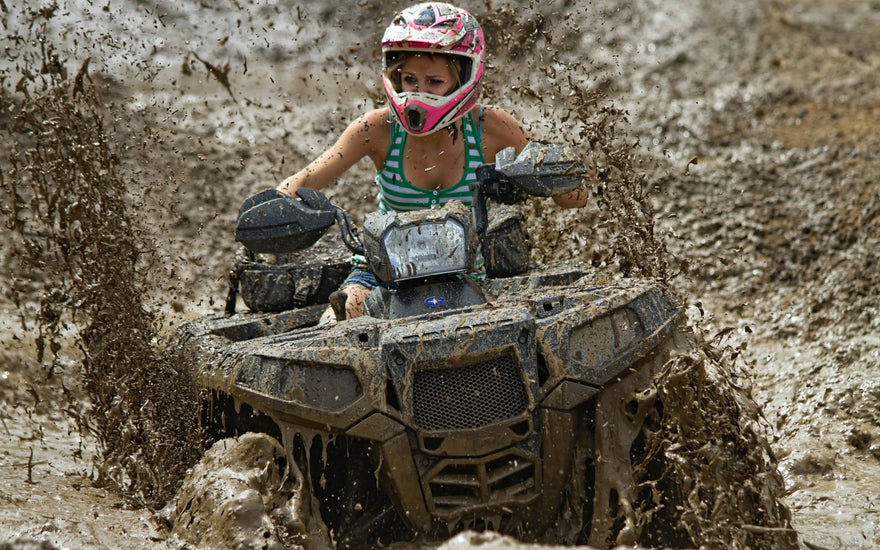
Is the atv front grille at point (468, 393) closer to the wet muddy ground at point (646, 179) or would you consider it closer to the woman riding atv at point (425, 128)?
the wet muddy ground at point (646, 179)

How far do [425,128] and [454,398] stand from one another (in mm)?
1719

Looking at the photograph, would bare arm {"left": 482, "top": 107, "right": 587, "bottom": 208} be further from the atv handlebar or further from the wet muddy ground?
the atv handlebar

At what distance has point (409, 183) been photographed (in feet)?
18.2

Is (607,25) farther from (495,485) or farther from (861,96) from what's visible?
(495,485)

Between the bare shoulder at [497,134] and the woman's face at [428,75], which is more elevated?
the woman's face at [428,75]

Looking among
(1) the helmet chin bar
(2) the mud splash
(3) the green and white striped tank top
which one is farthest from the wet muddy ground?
(1) the helmet chin bar

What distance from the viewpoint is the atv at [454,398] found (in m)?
3.83

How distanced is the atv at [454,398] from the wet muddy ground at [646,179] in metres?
0.66

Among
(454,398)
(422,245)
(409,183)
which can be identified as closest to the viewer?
(454,398)

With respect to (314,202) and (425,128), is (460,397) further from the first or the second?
(425,128)

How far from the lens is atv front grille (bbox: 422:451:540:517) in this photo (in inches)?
152

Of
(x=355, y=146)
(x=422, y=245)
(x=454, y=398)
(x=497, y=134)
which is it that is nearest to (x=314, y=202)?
(x=422, y=245)

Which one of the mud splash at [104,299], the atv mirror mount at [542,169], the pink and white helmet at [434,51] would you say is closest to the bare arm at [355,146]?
the pink and white helmet at [434,51]

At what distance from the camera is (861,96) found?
41.8 ft
